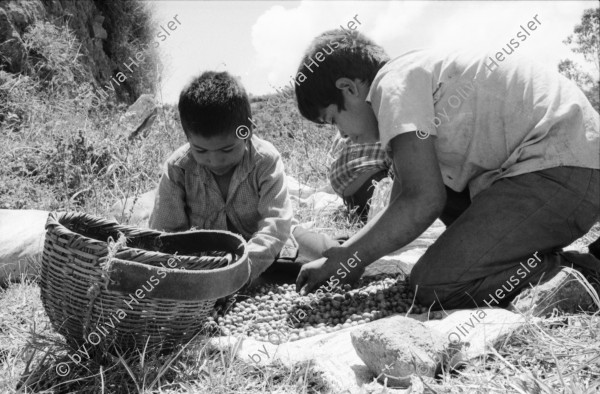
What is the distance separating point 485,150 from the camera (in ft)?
8.36

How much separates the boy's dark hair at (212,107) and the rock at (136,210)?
41.2 inches

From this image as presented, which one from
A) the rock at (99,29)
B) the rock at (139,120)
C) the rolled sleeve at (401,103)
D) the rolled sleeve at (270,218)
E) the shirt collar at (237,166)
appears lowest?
the rock at (139,120)

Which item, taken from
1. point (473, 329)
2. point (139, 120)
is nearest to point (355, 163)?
point (473, 329)

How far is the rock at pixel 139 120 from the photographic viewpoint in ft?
18.5

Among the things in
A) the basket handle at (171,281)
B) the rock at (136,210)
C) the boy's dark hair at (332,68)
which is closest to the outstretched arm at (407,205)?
the boy's dark hair at (332,68)

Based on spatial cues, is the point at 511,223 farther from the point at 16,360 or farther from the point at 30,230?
the point at 30,230

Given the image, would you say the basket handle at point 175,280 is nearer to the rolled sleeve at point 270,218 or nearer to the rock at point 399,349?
the rock at point 399,349

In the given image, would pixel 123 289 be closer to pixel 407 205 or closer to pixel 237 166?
pixel 407 205

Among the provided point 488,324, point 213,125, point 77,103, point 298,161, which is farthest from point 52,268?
point 77,103

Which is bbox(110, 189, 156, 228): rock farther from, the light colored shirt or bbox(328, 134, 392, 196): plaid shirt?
the light colored shirt

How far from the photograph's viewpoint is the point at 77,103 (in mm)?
5898

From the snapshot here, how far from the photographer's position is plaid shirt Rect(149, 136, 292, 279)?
296 cm

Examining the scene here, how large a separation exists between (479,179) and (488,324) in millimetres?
831

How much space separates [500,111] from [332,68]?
2.40ft
